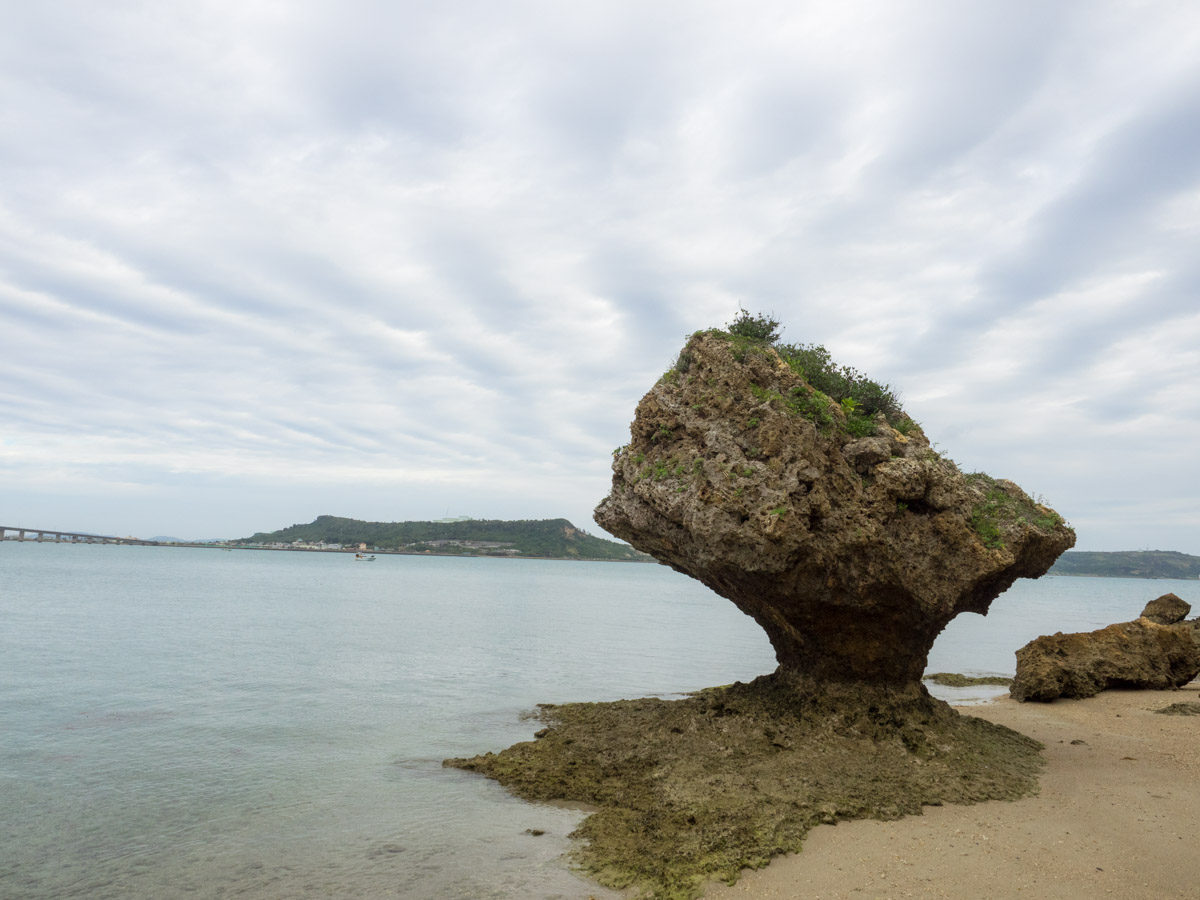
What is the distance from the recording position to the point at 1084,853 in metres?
7.53

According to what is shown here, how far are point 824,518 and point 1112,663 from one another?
12110 mm

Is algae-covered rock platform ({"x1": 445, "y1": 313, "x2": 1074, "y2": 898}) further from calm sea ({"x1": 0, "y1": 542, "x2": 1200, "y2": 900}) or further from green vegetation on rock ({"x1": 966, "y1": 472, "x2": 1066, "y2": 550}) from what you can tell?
calm sea ({"x1": 0, "y1": 542, "x2": 1200, "y2": 900})

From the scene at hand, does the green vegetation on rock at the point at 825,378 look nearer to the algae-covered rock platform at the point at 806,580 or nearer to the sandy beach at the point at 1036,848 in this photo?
the algae-covered rock platform at the point at 806,580

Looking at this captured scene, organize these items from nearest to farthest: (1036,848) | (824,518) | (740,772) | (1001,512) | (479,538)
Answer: (1036,848)
(740,772)
(824,518)
(1001,512)
(479,538)

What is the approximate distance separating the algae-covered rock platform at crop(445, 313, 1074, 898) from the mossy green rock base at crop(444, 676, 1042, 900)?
4 cm

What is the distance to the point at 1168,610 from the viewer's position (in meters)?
21.7

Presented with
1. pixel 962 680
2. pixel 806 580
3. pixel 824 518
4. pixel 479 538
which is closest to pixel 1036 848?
pixel 806 580

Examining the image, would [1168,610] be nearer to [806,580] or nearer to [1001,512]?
[1001,512]

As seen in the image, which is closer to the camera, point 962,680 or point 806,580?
point 806,580

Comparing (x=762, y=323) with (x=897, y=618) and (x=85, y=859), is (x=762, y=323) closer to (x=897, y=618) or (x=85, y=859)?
(x=897, y=618)

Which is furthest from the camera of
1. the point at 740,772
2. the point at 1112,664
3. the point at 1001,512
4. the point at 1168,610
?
the point at 1168,610

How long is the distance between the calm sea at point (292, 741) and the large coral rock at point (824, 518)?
4.49 m

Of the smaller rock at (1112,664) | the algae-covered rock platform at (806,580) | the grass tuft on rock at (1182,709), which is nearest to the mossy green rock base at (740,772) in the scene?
the algae-covered rock platform at (806,580)

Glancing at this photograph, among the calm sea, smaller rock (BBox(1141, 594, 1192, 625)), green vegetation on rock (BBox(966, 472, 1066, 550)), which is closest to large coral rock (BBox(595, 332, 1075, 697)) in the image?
green vegetation on rock (BBox(966, 472, 1066, 550))
